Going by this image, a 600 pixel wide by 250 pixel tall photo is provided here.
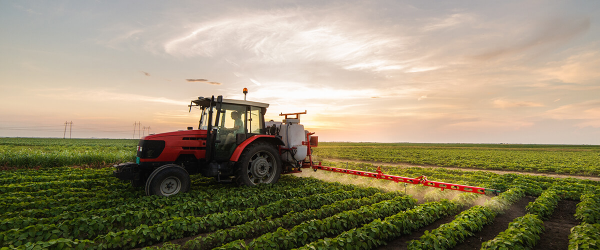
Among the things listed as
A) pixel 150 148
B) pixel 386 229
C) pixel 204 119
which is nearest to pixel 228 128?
pixel 204 119

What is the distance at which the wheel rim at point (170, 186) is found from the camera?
749 centimetres

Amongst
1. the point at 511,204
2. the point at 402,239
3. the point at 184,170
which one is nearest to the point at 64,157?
the point at 184,170

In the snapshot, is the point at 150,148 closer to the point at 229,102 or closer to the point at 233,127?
the point at 233,127

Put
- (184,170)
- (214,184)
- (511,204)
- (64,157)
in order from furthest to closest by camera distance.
A: (64,157) → (214,184) → (511,204) → (184,170)

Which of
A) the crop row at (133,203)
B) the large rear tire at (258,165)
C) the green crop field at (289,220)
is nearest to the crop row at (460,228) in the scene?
the green crop field at (289,220)

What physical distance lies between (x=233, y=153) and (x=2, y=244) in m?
4.97

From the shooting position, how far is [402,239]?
5.43 meters

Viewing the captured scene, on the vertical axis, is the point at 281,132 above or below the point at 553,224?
above

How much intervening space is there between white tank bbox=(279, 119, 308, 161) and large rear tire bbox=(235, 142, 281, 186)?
2.70ft

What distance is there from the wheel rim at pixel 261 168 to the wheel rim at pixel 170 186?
215 cm

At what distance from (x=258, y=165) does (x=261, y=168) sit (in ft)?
0.68

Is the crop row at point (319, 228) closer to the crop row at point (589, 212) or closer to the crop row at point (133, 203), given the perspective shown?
the crop row at point (133, 203)

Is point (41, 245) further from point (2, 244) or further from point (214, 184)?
point (214, 184)

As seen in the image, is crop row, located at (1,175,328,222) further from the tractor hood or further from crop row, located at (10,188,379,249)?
the tractor hood
